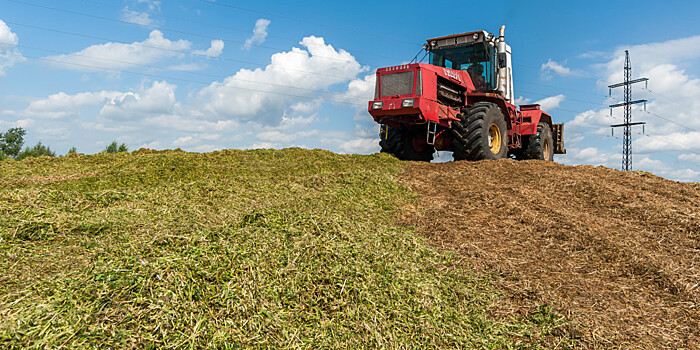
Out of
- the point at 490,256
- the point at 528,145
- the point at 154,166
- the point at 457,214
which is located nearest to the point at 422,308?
the point at 490,256

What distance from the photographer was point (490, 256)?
4.86 m

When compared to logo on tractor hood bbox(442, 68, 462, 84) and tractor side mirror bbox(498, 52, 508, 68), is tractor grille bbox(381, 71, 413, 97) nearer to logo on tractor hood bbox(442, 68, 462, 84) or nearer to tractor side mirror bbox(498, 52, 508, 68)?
logo on tractor hood bbox(442, 68, 462, 84)

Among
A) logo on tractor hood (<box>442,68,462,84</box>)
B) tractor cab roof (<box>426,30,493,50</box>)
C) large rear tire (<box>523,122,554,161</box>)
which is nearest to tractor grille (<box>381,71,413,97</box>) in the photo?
logo on tractor hood (<box>442,68,462,84</box>)

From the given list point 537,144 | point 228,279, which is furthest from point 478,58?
point 228,279

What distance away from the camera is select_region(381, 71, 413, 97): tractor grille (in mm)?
9492

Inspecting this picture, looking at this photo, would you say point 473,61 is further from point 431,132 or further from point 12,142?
point 12,142

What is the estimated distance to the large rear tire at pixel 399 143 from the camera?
36.6 feet

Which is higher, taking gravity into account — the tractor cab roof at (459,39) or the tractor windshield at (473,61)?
the tractor cab roof at (459,39)

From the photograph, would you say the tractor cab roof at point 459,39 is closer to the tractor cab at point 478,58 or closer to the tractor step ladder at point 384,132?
the tractor cab at point 478,58

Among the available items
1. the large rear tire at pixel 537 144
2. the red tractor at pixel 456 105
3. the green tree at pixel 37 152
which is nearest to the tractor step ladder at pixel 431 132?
the red tractor at pixel 456 105

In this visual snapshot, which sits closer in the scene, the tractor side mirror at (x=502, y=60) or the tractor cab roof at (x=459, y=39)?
the tractor cab roof at (x=459, y=39)

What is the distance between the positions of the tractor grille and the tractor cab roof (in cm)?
247

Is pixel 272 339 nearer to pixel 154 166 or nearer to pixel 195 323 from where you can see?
pixel 195 323

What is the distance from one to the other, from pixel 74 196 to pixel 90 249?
2.34m
